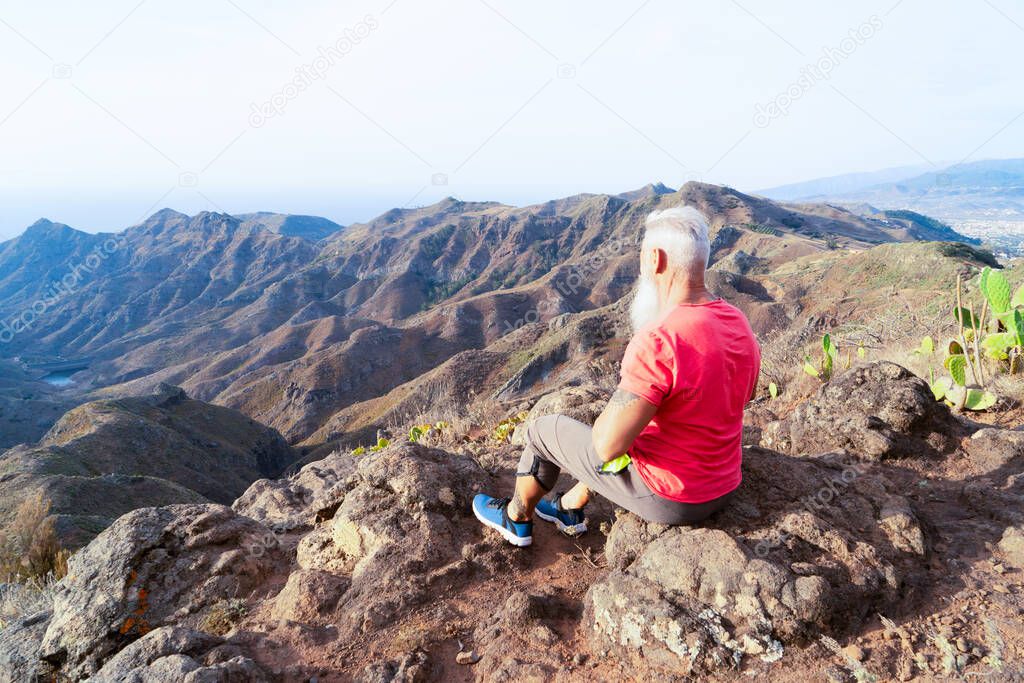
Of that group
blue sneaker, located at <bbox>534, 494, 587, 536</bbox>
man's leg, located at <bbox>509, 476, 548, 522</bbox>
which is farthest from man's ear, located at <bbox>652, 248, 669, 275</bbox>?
blue sneaker, located at <bbox>534, 494, 587, 536</bbox>

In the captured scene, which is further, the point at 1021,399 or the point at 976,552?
the point at 1021,399

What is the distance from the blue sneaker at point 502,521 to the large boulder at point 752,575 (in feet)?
1.51

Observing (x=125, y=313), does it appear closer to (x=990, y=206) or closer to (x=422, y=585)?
(x=422, y=585)

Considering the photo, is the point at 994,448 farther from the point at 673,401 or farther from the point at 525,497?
the point at 525,497

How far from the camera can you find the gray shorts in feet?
7.91

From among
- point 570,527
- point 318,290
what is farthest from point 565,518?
point 318,290

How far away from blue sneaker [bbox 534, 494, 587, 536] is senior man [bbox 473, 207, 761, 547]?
54 cm

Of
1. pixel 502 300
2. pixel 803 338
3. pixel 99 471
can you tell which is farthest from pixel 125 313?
pixel 803 338

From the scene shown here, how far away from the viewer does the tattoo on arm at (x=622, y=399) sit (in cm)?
205

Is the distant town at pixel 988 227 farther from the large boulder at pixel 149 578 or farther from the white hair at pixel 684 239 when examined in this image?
the large boulder at pixel 149 578

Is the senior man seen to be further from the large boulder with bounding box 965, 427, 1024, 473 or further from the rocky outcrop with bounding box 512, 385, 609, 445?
the large boulder with bounding box 965, 427, 1024, 473

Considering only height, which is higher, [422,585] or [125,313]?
[422,585]

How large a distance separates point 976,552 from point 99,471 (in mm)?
20970

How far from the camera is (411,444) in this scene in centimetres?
357
